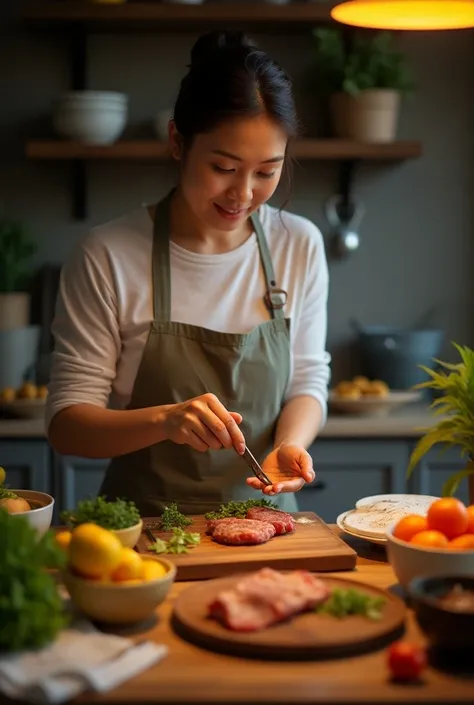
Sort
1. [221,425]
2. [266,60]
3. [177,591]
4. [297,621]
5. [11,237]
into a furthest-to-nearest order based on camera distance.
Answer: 1. [11,237]
2. [266,60]
3. [221,425]
4. [177,591]
5. [297,621]

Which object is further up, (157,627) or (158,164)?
(158,164)

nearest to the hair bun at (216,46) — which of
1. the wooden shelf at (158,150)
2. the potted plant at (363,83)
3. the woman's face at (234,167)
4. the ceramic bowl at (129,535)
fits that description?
the woman's face at (234,167)

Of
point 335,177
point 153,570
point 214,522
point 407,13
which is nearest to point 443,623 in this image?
point 153,570

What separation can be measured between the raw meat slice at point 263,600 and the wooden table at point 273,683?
2.5 inches

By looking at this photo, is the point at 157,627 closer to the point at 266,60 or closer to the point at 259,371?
the point at 259,371

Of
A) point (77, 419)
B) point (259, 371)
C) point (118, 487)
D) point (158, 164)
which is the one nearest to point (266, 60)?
point (259, 371)

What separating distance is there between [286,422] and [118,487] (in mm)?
419

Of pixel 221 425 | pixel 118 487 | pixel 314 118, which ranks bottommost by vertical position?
pixel 118 487

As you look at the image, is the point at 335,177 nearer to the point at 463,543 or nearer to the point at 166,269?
the point at 166,269

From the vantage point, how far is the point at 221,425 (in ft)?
6.36

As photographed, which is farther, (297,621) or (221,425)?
(221,425)

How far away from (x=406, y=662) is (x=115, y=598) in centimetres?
41

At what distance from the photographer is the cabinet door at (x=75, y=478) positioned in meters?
3.50

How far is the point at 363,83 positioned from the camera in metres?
3.84
